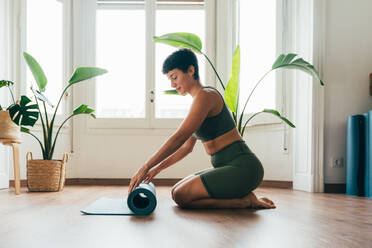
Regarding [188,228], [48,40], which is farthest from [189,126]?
[48,40]

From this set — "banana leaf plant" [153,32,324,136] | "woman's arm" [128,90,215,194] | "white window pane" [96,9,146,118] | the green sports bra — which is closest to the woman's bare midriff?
the green sports bra

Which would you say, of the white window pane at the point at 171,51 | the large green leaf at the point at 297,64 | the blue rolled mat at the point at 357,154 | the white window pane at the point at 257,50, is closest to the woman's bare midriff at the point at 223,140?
the large green leaf at the point at 297,64

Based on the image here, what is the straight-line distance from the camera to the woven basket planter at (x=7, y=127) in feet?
8.97

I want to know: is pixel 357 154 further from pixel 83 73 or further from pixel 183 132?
pixel 83 73

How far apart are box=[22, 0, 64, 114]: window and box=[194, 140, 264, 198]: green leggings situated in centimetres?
250

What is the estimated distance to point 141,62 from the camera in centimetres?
421

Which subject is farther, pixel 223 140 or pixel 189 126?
pixel 223 140

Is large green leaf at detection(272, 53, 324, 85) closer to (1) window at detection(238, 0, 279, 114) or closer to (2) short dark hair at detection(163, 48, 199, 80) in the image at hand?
(1) window at detection(238, 0, 279, 114)

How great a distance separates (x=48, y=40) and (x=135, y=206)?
275 centimetres

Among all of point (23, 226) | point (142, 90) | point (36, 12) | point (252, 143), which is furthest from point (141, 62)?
point (23, 226)

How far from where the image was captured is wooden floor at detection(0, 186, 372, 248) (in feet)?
3.90

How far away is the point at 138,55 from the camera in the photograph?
422 cm

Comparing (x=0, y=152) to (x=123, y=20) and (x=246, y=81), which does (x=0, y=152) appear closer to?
(x=123, y=20)

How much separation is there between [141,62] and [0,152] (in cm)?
178
